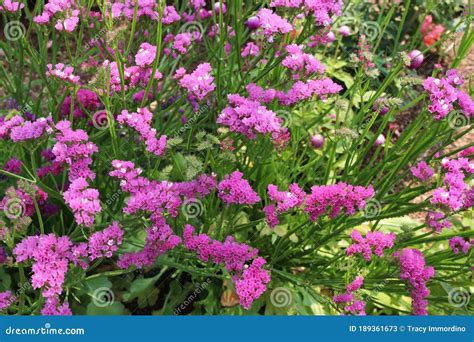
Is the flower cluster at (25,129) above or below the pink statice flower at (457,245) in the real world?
above

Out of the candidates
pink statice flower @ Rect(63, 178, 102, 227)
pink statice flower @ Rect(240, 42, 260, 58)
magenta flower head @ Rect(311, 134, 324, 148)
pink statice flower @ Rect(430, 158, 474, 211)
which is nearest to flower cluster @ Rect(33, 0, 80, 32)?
pink statice flower @ Rect(63, 178, 102, 227)

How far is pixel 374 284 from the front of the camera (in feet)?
7.97

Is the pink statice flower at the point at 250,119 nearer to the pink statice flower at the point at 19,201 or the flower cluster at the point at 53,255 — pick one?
the flower cluster at the point at 53,255

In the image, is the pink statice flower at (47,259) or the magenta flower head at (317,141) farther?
the magenta flower head at (317,141)

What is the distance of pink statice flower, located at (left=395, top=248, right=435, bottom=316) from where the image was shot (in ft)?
6.59

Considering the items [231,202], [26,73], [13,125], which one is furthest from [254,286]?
[26,73]

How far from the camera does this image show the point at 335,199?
1.98 m

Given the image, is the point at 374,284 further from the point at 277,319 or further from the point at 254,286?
the point at 254,286

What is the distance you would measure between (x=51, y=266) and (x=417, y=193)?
1589mm

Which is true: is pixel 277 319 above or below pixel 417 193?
below

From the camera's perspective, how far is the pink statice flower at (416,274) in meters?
2.01

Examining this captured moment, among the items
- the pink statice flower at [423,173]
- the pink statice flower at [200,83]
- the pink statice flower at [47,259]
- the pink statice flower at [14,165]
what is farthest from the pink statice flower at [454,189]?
the pink statice flower at [14,165]

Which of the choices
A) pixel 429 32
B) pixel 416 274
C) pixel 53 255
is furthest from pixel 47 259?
pixel 429 32

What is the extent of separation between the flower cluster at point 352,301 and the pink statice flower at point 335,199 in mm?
290
